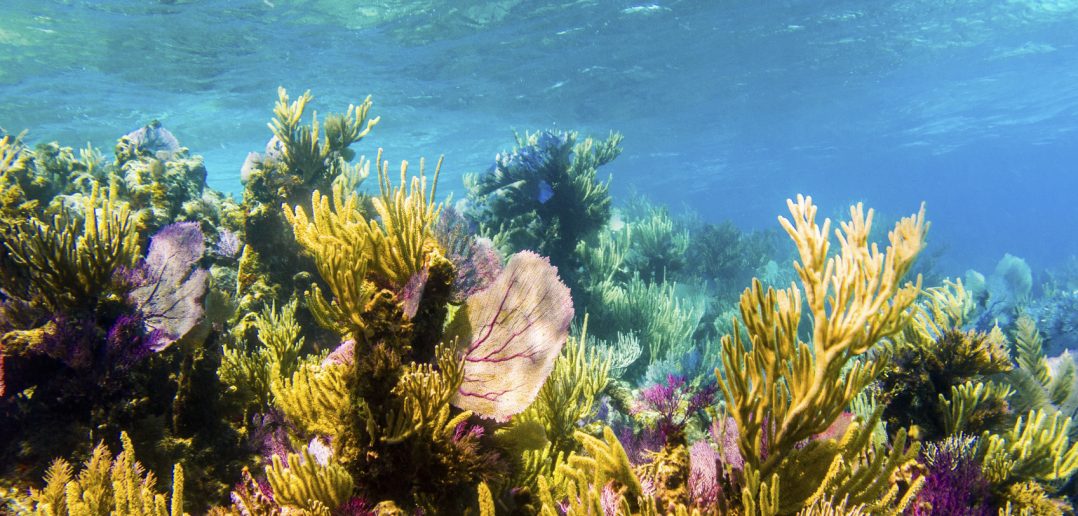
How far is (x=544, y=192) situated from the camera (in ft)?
27.7

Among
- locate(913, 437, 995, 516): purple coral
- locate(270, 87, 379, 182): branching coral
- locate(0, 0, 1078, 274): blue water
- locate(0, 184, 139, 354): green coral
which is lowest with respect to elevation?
locate(913, 437, 995, 516): purple coral

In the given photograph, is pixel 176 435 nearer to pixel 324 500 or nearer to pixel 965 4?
pixel 324 500

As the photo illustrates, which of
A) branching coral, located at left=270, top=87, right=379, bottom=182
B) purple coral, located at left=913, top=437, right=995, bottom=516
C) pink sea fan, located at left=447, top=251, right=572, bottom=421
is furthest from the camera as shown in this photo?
branching coral, located at left=270, top=87, right=379, bottom=182

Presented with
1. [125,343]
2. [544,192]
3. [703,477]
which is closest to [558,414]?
[703,477]

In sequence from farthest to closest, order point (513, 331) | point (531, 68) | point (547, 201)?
1. point (531, 68)
2. point (547, 201)
3. point (513, 331)

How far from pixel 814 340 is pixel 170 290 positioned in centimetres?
419

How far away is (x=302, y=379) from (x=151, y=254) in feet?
8.66

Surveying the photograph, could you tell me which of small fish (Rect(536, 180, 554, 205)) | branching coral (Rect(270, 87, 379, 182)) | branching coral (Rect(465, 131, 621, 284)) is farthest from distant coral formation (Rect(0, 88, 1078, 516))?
small fish (Rect(536, 180, 554, 205))

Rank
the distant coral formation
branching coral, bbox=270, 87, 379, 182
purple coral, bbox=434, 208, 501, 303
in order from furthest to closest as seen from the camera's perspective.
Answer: branching coral, bbox=270, 87, 379, 182
purple coral, bbox=434, 208, 501, 303
the distant coral formation

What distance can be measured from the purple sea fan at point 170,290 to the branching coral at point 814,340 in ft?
11.7

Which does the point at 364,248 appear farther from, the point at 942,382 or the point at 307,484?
the point at 942,382

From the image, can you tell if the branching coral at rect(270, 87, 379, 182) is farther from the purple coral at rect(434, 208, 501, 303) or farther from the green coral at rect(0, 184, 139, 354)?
the purple coral at rect(434, 208, 501, 303)

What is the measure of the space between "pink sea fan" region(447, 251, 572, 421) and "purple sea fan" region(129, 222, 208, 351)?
2.16 metres

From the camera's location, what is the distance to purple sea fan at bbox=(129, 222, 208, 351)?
3.36 metres
